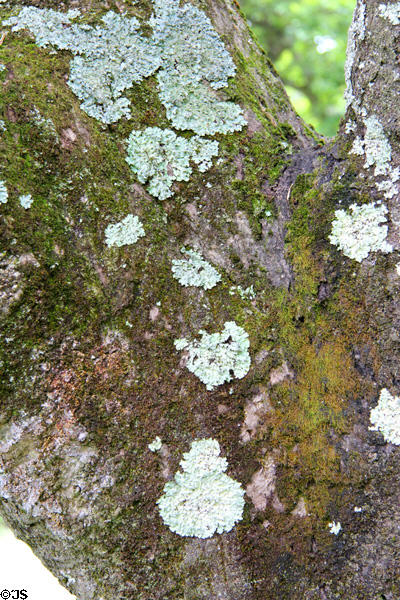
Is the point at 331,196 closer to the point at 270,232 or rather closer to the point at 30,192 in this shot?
the point at 270,232

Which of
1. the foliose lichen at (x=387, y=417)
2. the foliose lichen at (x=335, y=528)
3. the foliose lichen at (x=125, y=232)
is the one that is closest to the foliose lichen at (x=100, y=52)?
the foliose lichen at (x=125, y=232)

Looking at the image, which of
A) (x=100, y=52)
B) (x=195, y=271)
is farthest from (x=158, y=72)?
(x=195, y=271)

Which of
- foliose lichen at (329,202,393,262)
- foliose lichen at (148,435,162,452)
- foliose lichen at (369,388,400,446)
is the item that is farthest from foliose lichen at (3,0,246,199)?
foliose lichen at (369,388,400,446)

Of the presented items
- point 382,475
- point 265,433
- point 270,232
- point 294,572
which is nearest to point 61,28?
point 270,232

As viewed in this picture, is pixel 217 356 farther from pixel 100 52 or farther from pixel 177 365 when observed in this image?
pixel 100 52

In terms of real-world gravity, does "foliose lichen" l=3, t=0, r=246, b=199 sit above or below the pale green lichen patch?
above

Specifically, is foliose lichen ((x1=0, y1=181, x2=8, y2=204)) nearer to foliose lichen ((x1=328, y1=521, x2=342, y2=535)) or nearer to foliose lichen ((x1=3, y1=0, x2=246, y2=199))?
foliose lichen ((x1=3, y1=0, x2=246, y2=199))
